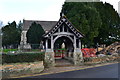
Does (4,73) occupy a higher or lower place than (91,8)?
lower

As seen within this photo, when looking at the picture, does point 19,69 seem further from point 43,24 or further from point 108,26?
point 43,24

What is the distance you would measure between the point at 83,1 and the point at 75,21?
567 centimetres

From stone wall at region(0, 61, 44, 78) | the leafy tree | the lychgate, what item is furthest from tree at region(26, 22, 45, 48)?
the leafy tree

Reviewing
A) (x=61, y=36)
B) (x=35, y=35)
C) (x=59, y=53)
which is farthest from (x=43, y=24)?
(x=61, y=36)

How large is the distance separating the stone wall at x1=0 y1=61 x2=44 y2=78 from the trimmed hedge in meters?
0.47

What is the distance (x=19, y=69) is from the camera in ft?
35.1

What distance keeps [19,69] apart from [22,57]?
4.36 ft

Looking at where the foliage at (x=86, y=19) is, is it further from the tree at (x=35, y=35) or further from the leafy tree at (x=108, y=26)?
the tree at (x=35, y=35)

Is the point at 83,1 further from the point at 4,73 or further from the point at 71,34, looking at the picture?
the point at 4,73

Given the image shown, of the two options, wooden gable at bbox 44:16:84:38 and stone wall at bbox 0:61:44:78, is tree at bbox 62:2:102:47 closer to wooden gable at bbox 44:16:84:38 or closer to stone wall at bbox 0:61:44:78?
wooden gable at bbox 44:16:84:38

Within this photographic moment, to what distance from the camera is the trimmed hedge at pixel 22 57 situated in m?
10.9

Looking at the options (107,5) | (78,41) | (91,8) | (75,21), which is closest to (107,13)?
(107,5)

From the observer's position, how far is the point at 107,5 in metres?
33.6

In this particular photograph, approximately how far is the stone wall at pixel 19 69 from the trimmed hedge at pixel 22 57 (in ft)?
1.55
